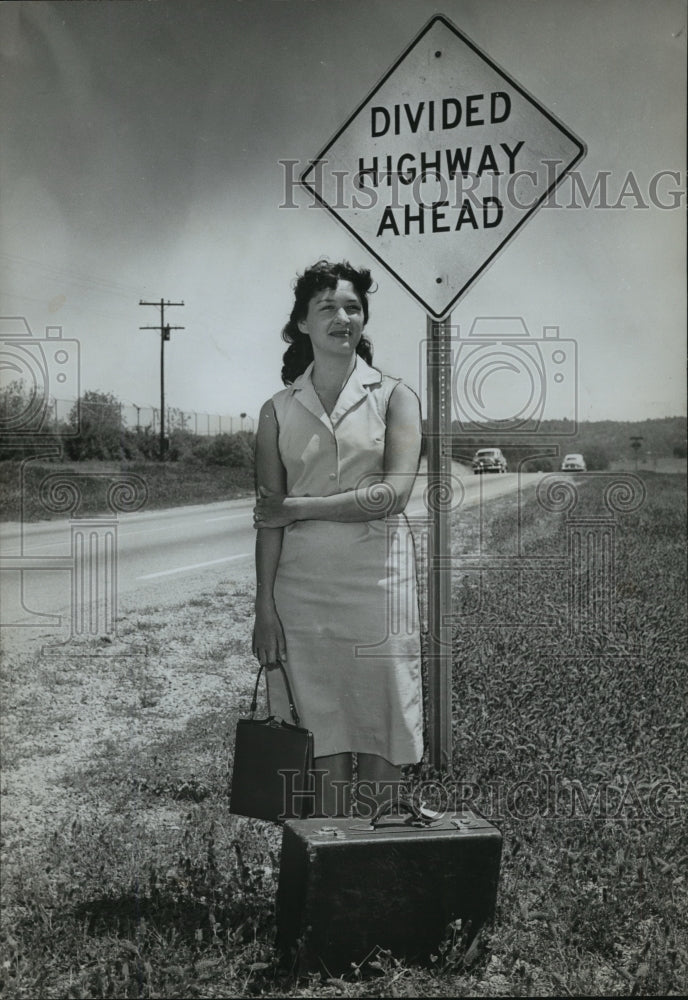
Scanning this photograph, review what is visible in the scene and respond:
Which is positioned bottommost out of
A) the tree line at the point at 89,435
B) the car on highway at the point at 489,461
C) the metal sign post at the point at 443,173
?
the car on highway at the point at 489,461

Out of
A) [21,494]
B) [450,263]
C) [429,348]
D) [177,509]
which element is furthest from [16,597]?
[450,263]

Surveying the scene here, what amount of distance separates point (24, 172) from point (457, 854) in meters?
3.03

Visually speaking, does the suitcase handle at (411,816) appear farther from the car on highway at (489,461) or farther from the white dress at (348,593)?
the car on highway at (489,461)

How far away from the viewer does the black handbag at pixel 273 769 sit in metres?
3.08

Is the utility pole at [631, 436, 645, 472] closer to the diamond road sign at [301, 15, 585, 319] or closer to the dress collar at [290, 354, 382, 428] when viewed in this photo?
the diamond road sign at [301, 15, 585, 319]

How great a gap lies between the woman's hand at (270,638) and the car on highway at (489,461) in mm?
971

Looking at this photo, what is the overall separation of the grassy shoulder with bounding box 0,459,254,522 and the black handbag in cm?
79

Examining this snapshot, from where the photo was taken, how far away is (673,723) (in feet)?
13.3

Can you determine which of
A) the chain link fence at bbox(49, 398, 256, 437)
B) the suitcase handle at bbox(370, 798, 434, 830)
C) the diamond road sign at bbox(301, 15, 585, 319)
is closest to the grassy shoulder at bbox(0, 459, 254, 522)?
the chain link fence at bbox(49, 398, 256, 437)

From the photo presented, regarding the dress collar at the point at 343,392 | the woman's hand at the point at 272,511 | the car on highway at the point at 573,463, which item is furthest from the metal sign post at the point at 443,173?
the car on highway at the point at 573,463

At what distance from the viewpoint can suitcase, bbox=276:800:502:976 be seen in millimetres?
2770

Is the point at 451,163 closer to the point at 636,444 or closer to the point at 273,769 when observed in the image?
the point at 636,444

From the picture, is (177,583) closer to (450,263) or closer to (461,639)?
(461,639)

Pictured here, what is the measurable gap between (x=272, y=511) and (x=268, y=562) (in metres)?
0.18
